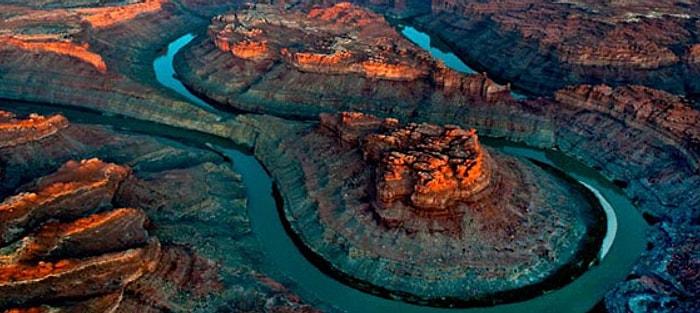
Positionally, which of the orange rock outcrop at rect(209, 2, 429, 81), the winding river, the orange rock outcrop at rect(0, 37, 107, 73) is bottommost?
the winding river

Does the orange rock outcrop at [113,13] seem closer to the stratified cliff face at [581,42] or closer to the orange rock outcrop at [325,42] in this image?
the orange rock outcrop at [325,42]

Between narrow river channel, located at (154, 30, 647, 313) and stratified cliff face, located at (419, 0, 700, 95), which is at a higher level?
stratified cliff face, located at (419, 0, 700, 95)

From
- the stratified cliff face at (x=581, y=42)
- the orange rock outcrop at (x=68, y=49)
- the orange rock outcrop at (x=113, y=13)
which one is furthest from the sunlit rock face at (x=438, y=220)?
the orange rock outcrop at (x=113, y=13)

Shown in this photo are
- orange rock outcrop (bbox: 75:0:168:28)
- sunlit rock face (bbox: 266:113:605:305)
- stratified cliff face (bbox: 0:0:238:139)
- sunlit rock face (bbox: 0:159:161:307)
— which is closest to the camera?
sunlit rock face (bbox: 0:159:161:307)

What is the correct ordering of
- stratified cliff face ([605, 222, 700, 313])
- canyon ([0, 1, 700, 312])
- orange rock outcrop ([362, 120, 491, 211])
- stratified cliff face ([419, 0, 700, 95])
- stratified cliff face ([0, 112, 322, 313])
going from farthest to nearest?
stratified cliff face ([419, 0, 700, 95]) → canyon ([0, 1, 700, 312]) → orange rock outcrop ([362, 120, 491, 211]) → stratified cliff face ([605, 222, 700, 313]) → stratified cliff face ([0, 112, 322, 313])

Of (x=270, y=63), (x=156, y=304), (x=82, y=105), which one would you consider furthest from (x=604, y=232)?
(x=82, y=105)

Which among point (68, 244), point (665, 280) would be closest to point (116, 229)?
point (68, 244)

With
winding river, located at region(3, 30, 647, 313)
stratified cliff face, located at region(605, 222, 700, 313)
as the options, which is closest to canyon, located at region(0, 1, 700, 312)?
stratified cliff face, located at region(605, 222, 700, 313)

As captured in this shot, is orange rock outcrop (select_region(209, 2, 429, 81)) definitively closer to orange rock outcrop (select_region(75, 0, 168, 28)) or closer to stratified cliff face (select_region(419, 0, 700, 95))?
stratified cliff face (select_region(419, 0, 700, 95))
